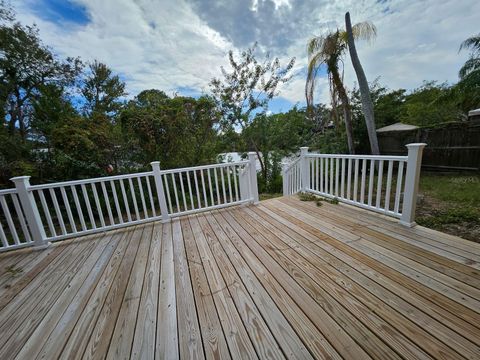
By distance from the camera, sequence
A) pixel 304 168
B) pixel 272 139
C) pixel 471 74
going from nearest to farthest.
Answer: pixel 304 168 → pixel 471 74 → pixel 272 139

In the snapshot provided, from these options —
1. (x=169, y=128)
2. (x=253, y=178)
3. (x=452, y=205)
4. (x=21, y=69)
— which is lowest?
(x=452, y=205)

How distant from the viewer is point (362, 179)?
102 inches

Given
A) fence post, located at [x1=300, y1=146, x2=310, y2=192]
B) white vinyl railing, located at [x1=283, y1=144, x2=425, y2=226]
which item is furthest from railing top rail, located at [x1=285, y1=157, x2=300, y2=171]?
fence post, located at [x1=300, y1=146, x2=310, y2=192]

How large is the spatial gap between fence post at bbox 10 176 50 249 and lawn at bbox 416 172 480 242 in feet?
16.4

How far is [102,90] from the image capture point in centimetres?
963

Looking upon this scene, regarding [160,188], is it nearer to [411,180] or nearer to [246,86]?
[411,180]

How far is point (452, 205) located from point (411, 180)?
76.1 inches

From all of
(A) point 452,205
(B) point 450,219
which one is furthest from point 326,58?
(B) point 450,219

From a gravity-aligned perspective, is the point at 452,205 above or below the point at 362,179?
below

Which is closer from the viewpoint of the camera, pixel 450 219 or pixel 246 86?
pixel 450 219

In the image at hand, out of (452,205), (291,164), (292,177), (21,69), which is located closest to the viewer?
(452,205)

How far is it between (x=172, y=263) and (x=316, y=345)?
4.60ft

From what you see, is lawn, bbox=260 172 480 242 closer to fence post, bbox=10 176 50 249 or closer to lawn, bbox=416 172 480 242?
lawn, bbox=416 172 480 242

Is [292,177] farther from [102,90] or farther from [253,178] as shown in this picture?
[102,90]
